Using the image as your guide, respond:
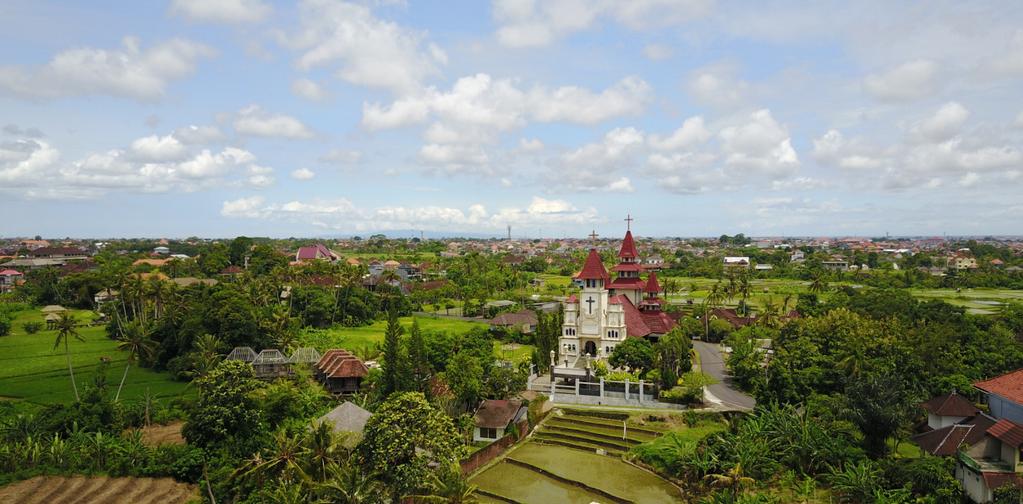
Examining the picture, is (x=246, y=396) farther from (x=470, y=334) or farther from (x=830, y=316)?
(x=830, y=316)

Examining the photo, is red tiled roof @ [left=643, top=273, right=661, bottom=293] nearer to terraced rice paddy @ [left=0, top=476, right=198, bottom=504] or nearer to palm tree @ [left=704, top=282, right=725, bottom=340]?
palm tree @ [left=704, top=282, right=725, bottom=340]

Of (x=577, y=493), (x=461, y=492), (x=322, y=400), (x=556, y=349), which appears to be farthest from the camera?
(x=556, y=349)

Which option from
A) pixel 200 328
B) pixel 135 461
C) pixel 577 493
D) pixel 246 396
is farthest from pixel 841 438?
pixel 200 328

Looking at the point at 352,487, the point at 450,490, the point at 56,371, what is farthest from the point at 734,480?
the point at 56,371

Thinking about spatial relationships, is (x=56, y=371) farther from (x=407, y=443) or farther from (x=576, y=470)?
(x=576, y=470)

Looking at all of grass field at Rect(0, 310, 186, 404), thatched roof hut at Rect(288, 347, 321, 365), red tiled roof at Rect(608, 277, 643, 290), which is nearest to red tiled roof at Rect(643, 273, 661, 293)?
red tiled roof at Rect(608, 277, 643, 290)

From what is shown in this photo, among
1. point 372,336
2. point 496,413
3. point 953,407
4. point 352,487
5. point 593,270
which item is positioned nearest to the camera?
point 352,487
